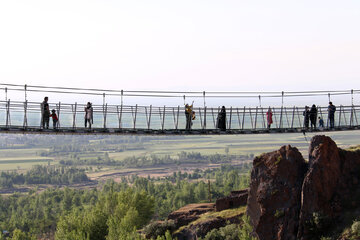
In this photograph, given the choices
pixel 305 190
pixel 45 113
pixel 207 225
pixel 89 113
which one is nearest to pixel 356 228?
pixel 305 190

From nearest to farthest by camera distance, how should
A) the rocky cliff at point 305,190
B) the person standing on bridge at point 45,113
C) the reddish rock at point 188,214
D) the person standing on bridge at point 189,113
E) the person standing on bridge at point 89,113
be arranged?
the person standing on bridge at point 45,113
the person standing on bridge at point 89,113
the person standing on bridge at point 189,113
the rocky cliff at point 305,190
the reddish rock at point 188,214

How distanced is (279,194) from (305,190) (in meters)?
2.92

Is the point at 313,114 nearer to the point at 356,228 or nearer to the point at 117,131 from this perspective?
the point at 356,228

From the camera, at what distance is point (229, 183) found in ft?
485

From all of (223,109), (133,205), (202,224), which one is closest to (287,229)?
(223,109)

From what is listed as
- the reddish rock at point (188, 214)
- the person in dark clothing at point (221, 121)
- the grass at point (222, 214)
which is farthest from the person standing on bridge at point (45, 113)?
the reddish rock at point (188, 214)

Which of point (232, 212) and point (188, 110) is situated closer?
point (188, 110)

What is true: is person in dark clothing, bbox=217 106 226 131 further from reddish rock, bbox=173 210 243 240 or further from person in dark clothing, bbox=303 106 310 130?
reddish rock, bbox=173 210 243 240

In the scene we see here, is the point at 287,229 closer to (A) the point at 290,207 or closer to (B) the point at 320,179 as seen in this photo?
(A) the point at 290,207

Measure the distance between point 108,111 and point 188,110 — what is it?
6011 mm

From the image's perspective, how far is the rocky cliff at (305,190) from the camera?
126ft

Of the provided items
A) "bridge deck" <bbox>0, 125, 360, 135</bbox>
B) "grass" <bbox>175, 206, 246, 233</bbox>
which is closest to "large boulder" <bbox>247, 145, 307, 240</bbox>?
"bridge deck" <bbox>0, 125, 360, 135</bbox>

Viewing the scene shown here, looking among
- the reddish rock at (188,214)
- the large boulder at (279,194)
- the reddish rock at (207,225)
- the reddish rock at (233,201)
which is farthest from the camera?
the reddish rock at (188,214)

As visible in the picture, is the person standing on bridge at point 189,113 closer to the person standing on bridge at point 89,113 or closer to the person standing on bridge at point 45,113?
the person standing on bridge at point 89,113
